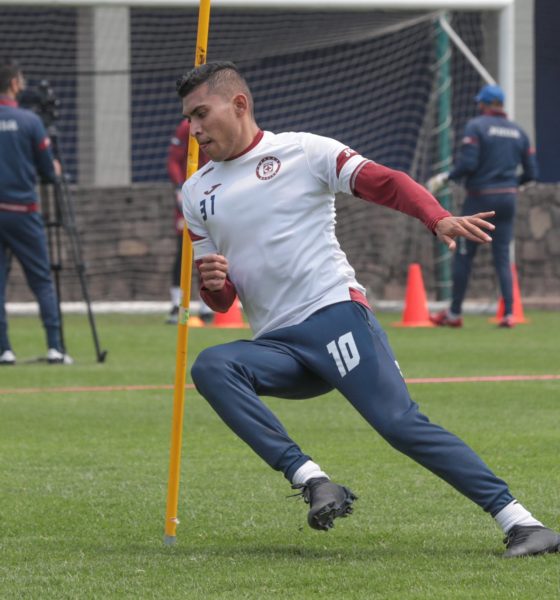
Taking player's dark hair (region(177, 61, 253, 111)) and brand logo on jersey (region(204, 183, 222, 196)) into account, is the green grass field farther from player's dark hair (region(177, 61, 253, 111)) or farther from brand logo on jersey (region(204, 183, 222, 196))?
player's dark hair (region(177, 61, 253, 111))

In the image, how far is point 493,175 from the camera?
1573 cm

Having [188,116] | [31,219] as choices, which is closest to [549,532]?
[188,116]

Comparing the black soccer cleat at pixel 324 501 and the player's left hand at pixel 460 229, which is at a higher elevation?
the player's left hand at pixel 460 229

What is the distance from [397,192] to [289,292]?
0.58 meters

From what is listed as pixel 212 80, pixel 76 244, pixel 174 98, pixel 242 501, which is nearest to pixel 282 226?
pixel 212 80

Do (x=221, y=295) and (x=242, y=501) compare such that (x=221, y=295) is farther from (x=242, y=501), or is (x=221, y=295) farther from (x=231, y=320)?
(x=231, y=320)

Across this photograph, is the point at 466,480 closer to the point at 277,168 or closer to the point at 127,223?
the point at 277,168

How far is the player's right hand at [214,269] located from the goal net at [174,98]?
12.9 metres

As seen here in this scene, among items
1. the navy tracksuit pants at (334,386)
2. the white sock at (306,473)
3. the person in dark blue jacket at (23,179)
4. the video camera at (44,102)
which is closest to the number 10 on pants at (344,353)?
the navy tracksuit pants at (334,386)

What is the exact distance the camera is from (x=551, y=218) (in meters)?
19.8

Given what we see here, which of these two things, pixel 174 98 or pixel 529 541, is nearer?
pixel 529 541

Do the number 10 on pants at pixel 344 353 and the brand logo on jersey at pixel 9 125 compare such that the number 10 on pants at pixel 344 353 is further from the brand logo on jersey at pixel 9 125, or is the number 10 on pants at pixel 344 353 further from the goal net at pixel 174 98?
the goal net at pixel 174 98

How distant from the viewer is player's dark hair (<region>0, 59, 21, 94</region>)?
12016 millimetres

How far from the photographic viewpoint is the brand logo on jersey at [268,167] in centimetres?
553
